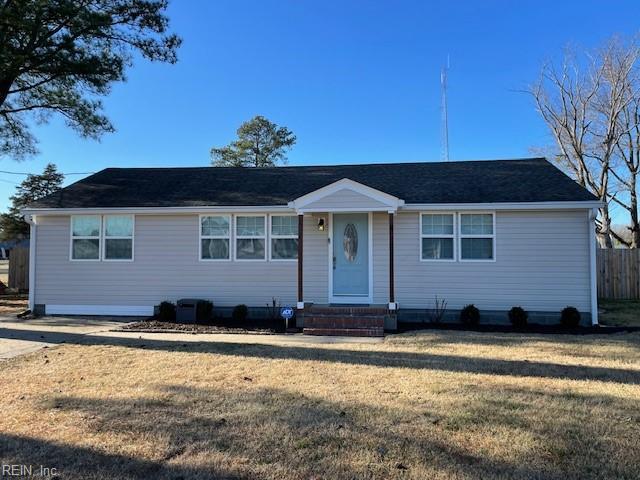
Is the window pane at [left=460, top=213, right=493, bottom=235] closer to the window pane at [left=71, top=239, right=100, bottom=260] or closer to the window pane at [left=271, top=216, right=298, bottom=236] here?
the window pane at [left=271, top=216, right=298, bottom=236]

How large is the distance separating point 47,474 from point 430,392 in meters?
3.68

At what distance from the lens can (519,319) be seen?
10375 mm

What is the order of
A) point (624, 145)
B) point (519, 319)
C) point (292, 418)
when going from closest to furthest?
point (292, 418), point (519, 319), point (624, 145)

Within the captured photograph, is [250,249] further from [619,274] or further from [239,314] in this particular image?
[619,274]

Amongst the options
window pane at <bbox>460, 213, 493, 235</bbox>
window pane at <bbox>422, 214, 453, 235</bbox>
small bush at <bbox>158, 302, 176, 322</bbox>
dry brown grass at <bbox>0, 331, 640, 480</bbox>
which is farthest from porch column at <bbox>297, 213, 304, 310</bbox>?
window pane at <bbox>460, 213, 493, 235</bbox>

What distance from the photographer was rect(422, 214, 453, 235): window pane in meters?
11.1

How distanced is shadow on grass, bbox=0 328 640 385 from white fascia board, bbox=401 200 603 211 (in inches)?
175

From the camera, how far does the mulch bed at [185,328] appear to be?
978 cm

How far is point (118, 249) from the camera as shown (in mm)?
12188

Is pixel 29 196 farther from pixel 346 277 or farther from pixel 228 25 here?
pixel 346 277

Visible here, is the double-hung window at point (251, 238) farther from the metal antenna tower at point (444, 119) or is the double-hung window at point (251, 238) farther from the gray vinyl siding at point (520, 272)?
the metal antenna tower at point (444, 119)

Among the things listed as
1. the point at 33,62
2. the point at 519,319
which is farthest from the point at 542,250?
the point at 33,62

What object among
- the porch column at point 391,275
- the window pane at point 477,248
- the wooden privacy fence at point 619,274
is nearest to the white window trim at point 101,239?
the porch column at point 391,275

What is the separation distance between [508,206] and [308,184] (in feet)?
17.2
